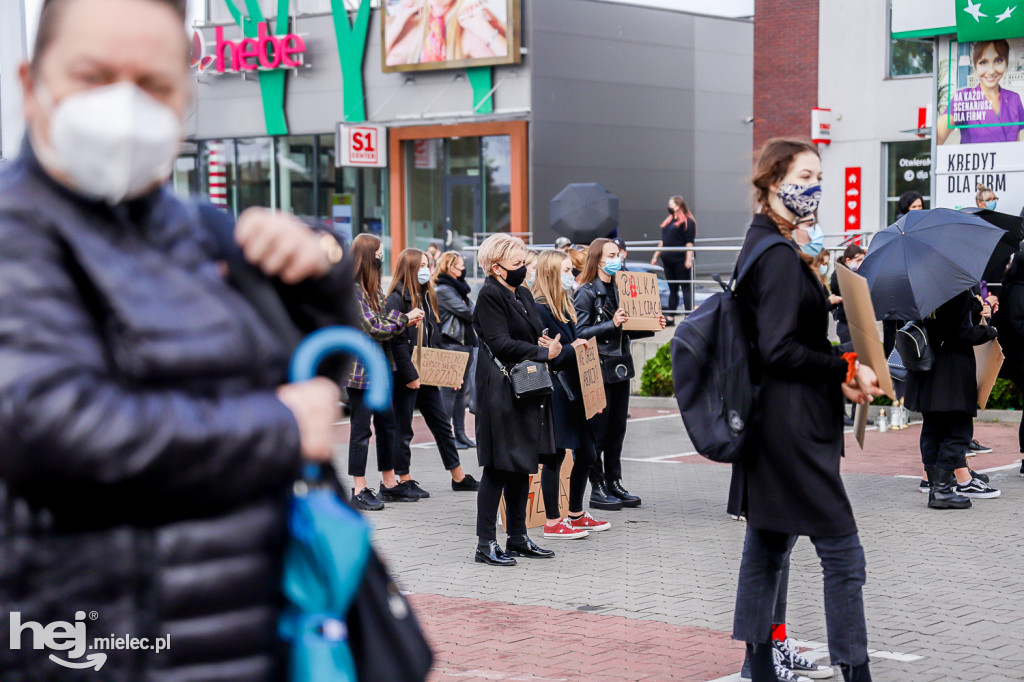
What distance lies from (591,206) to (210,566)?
20695 mm

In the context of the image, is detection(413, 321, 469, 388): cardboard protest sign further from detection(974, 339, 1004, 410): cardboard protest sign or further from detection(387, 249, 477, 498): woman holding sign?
detection(974, 339, 1004, 410): cardboard protest sign

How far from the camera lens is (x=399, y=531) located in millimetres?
8812

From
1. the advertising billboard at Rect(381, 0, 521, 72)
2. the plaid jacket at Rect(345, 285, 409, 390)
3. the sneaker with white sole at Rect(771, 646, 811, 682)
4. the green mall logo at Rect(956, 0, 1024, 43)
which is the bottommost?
the sneaker with white sole at Rect(771, 646, 811, 682)

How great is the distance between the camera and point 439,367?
10359mm

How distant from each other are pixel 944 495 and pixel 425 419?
166 inches

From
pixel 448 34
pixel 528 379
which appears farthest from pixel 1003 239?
pixel 448 34

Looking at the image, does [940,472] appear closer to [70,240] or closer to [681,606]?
[681,606]

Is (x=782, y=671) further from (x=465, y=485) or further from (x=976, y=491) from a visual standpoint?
(x=465, y=485)

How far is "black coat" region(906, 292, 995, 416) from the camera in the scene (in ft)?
30.1

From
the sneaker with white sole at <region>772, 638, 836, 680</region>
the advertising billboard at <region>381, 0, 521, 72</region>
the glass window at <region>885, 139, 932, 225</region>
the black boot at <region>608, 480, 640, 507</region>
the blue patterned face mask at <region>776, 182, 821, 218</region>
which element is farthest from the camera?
the advertising billboard at <region>381, 0, 521, 72</region>

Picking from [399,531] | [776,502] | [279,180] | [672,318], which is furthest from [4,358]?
[279,180]

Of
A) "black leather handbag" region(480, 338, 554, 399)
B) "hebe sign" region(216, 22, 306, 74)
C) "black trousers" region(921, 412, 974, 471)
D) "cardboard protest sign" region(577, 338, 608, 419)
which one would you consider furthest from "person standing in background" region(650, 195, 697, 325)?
"hebe sign" region(216, 22, 306, 74)

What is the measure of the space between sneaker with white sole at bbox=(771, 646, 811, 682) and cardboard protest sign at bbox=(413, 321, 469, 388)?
5.37 m

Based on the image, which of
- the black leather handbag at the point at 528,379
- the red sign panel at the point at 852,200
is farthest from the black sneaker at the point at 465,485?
the red sign panel at the point at 852,200
